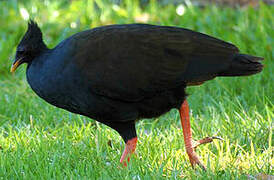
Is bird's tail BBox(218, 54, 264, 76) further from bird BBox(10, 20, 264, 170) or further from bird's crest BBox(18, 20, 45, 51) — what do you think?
bird's crest BBox(18, 20, 45, 51)

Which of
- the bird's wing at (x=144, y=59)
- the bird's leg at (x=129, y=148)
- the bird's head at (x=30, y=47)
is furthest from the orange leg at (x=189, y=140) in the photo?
the bird's head at (x=30, y=47)

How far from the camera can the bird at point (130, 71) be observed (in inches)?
151

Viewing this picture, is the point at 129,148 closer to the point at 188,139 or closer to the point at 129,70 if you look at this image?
the point at 188,139

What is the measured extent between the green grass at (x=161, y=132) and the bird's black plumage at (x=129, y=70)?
0.36 metres

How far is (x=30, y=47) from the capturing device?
4211 millimetres

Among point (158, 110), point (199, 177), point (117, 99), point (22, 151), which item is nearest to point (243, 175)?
point (199, 177)

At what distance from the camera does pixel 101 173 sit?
3.66 m

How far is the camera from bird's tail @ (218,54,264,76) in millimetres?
3930

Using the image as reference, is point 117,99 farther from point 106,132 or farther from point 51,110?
point 51,110

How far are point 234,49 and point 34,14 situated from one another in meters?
4.33

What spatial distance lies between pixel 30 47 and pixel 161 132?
4.12ft

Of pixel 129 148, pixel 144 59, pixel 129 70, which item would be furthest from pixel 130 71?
pixel 129 148

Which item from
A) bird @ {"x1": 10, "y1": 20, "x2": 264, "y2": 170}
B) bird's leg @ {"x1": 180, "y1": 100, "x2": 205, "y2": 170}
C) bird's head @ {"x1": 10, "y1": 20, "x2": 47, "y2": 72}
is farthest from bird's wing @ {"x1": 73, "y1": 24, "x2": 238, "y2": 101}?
bird's head @ {"x1": 10, "y1": 20, "x2": 47, "y2": 72}

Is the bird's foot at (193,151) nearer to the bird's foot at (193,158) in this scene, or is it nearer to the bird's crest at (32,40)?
A: the bird's foot at (193,158)
